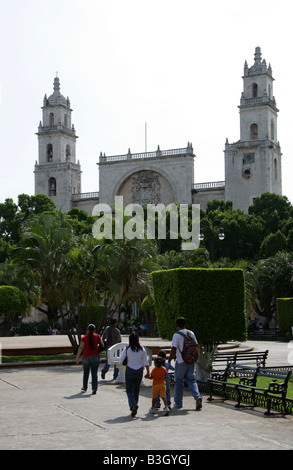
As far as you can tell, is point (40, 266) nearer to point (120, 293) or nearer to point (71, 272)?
point (71, 272)

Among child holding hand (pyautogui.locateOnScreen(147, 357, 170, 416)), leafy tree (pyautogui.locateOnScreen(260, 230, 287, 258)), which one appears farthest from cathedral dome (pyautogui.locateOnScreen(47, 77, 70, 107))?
child holding hand (pyautogui.locateOnScreen(147, 357, 170, 416))

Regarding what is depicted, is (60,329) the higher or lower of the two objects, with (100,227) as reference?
lower

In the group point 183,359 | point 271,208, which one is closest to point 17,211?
point 271,208

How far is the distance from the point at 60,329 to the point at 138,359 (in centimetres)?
2976

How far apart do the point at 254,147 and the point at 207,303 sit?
166ft

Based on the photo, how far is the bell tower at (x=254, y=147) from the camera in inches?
2424

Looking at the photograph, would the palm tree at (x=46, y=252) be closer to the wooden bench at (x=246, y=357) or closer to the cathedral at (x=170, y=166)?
the wooden bench at (x=246, y=357)

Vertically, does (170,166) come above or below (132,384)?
above

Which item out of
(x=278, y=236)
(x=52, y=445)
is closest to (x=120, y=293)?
(x=52, y=445)

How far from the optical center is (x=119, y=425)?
8.87 meters

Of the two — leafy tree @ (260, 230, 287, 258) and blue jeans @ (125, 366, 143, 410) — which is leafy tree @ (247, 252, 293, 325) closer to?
leafy tree @ (260, 230, 287, 258)

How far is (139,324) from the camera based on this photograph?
39.6m

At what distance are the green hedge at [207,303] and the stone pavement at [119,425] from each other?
1510mm

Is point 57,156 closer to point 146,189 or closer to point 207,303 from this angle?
point 146,189
